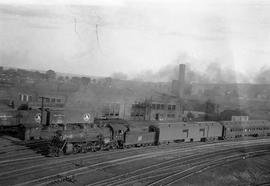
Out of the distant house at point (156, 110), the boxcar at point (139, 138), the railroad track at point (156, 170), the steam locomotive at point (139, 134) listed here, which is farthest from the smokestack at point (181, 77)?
the railroad track at point (156, 170)

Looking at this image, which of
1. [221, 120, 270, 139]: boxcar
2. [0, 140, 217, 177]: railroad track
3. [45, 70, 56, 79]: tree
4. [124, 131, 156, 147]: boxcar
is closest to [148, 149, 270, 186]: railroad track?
[0, 140, 217, 177]: railroad track

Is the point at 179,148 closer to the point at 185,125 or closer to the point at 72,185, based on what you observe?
the point at 185,125

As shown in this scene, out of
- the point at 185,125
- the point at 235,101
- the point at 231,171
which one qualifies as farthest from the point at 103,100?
the point at 235,101

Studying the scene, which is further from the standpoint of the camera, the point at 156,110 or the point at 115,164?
the point at 156,110

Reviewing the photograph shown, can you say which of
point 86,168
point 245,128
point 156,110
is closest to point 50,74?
point 156,110

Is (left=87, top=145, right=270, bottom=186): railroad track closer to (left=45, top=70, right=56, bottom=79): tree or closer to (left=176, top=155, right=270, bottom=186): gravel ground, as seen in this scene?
(left=176, top=155, right=270, bottom=186): gravel ground

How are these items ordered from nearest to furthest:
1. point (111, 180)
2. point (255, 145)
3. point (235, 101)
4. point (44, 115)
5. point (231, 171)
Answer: point (111, 180) < point (231, 171) < point (44, 115) < point (255, 145) < point (235, 101)

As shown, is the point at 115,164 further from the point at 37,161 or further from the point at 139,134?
the point at 139,134

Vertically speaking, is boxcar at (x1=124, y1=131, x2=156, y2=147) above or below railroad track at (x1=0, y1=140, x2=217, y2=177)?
above
